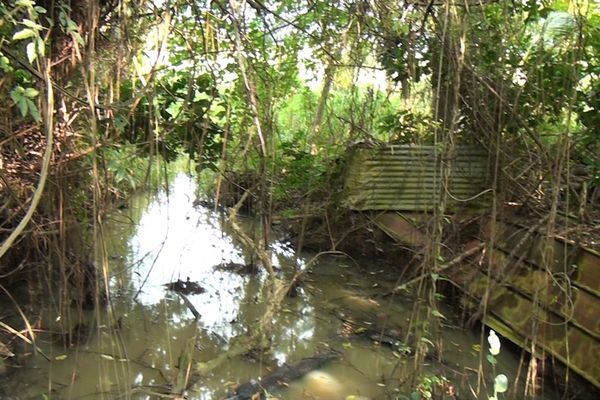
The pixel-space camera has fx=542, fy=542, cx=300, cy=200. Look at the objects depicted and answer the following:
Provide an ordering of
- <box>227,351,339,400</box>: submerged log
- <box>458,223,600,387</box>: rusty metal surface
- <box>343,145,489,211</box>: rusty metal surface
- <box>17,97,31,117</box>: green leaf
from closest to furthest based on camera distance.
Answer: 1. <box>17,97,31,117</box>: green leaf
2. <box>227,351,339,400</box>: submerged log
3. <box>458,223,600,387</box>: rusty metal surface
4. <box>343,145,489,211</box>: rusty metal surface

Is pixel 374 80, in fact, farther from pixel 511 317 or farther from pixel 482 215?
pixel 511 317

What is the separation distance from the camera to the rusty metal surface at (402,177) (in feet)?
18.1

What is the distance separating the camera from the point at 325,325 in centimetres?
449

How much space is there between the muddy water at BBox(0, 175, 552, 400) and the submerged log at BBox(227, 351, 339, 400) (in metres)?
0.07

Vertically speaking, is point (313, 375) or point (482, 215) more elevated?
point (482, 215)

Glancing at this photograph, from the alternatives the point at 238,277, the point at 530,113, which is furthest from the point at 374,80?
the point at 238,277

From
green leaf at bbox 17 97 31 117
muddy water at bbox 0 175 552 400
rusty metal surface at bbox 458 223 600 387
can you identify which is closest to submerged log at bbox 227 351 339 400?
muddy water at bbox 0 175 552 400

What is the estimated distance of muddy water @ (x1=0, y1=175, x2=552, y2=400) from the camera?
133 inches

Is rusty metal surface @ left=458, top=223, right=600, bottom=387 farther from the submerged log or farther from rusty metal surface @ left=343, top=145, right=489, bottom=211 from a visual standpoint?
the submerged log

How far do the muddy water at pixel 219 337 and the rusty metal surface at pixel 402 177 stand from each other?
753mm

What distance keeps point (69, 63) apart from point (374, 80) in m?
3.05

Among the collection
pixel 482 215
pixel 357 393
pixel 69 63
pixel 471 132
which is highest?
pixel 69 63

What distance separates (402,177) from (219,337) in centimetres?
264

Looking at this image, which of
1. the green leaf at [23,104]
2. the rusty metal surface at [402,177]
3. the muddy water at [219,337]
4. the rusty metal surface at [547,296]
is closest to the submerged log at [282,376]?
the muddy water at [219,337]
